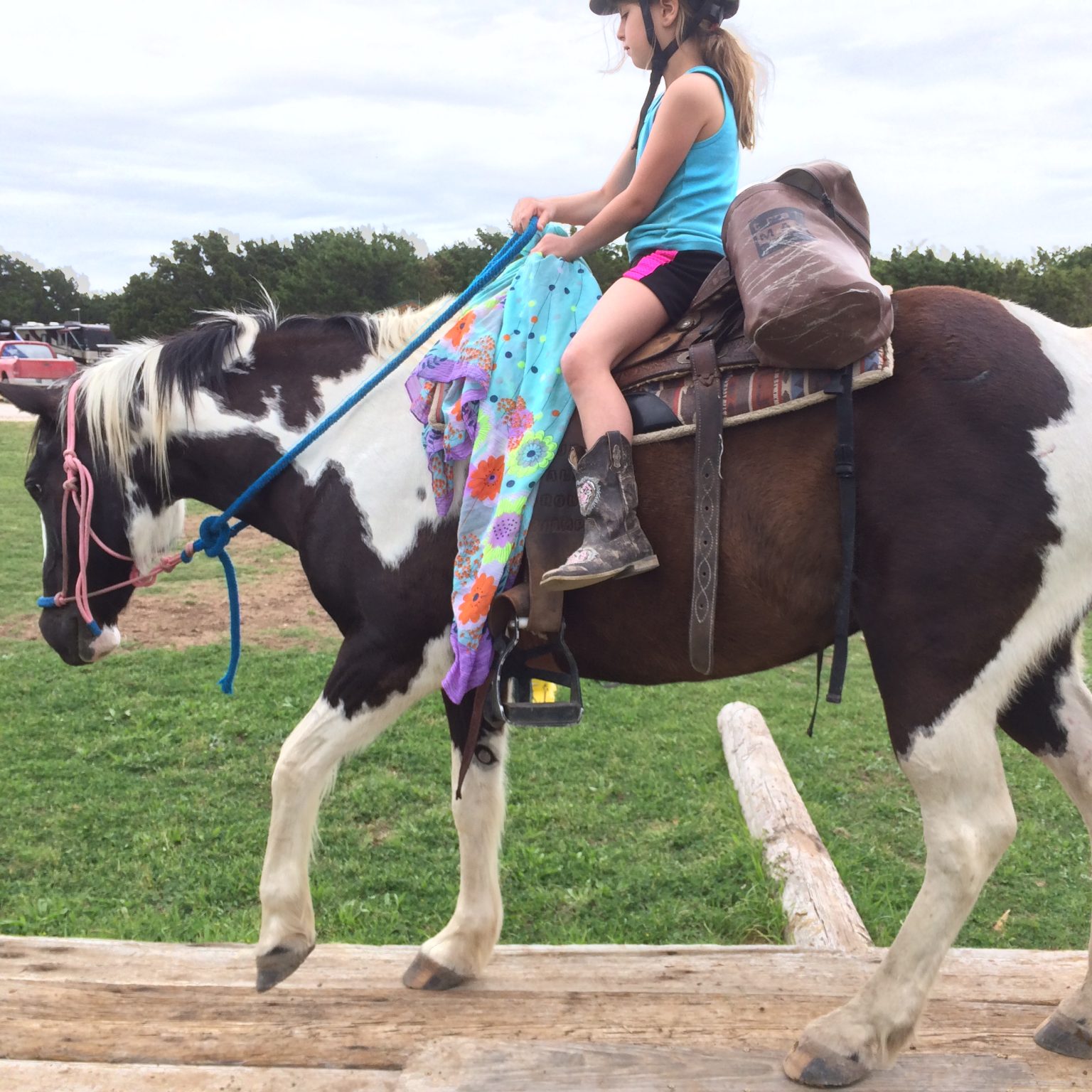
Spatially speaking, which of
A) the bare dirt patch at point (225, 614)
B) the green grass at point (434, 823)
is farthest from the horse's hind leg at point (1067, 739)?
the bare dirt patch at point (225, 614)

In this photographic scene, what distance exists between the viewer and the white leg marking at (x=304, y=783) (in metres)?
2.69

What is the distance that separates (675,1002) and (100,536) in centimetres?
230

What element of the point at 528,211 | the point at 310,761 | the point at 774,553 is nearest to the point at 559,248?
the point at 528,211

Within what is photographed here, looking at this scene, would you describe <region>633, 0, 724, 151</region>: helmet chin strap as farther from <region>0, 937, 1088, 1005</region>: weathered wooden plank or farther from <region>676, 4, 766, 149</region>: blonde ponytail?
<region>0, 937, 1088, 1005</region>: weathered wooden plank

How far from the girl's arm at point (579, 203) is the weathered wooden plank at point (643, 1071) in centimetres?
237

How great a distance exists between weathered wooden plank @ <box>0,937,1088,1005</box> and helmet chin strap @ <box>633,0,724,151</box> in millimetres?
2593

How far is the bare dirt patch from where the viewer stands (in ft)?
25.5

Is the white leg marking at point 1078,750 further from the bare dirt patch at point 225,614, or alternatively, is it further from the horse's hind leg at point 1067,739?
the bare dirt patch at point 225,614

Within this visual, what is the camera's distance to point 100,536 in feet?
10.1

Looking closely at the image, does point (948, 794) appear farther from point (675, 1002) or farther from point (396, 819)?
point (396, 819)

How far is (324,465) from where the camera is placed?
281 centimetres

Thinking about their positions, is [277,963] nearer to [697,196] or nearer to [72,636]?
[72,636]

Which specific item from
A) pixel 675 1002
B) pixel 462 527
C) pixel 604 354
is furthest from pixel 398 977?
pixel 604 354

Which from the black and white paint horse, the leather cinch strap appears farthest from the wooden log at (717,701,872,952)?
the leather cinch strap
